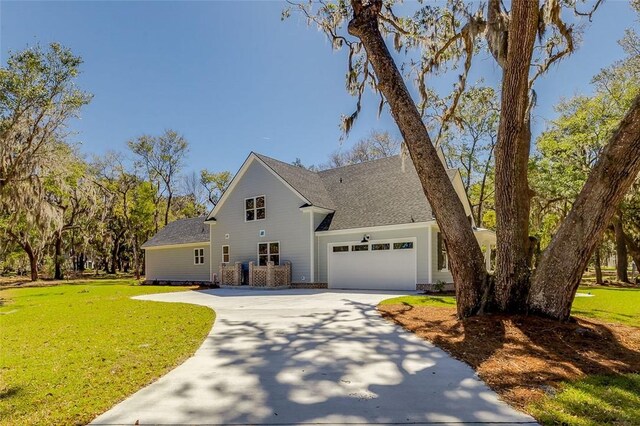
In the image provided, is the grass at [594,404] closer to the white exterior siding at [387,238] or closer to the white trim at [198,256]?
the white exterior siding at [387,238]

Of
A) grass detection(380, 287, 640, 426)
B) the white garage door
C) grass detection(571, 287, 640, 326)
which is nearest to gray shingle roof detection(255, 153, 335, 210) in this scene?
the white garage door

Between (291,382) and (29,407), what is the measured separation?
7.59 feet

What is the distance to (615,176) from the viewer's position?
576 centimetres

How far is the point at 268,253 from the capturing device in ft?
61.3

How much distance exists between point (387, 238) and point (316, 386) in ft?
39.3

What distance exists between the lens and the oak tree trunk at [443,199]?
7.00m

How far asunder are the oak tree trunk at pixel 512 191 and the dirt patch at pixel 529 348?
0.56 metres

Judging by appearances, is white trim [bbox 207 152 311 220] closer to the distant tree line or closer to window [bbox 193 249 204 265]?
window [bbox 193 249 204 265]

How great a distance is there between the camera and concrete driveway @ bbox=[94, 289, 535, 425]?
3.20 meters

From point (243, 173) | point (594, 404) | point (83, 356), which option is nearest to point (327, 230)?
point (243, 173)

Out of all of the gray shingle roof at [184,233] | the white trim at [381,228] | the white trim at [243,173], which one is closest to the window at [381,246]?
the white trim at [381,228]

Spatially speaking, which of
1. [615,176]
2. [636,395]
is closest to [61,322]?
[636,395]

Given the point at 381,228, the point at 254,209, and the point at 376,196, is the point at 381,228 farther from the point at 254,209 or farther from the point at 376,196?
the point at 254,209

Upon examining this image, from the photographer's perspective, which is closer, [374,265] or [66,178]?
[374,265]
